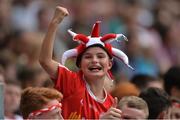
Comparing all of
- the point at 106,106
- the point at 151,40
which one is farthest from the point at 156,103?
the point at 151,40

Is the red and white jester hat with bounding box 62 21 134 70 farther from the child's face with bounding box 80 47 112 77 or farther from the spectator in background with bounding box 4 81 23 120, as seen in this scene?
the spectator in background with bounding box 4 81 23 120

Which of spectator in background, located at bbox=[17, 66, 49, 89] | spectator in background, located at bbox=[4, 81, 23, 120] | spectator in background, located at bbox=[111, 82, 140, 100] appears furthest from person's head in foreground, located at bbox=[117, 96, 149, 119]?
spectator in background, located at bbox=[17, 66, 49, 89]

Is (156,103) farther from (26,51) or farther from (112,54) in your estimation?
(26,51)

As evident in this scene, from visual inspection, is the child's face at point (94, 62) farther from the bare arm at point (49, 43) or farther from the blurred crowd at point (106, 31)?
the blurred crowd at point (106, 31)

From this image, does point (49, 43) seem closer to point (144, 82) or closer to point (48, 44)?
point (48, 44)

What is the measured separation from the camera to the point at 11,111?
1190cm

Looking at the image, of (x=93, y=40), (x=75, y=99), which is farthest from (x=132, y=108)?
(x=93, y=40)

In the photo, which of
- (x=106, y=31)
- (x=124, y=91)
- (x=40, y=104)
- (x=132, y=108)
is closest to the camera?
(x=40, y=104)

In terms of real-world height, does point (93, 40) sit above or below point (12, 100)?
above

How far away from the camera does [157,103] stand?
403 inches

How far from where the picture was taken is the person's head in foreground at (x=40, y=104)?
842 centimetres

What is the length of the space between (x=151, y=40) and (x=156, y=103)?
8.14 m

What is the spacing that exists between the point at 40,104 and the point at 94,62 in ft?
4.54

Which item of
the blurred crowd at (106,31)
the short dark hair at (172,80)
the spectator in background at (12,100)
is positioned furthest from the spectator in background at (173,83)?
the spectator in background at (12,100)
